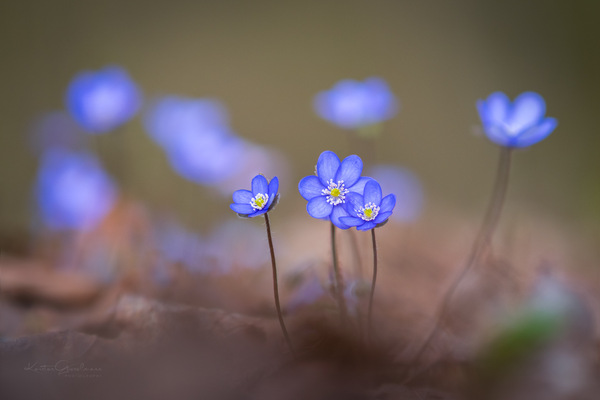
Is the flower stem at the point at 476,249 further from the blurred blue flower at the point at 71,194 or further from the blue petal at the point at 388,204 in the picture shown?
the blurred blue flower at the point at 71,194

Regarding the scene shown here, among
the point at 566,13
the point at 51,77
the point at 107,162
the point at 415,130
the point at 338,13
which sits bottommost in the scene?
the point at 107,162

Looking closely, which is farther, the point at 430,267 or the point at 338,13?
the point at 338,13

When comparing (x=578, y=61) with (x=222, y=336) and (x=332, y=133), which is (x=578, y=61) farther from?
(x=222, y=336)

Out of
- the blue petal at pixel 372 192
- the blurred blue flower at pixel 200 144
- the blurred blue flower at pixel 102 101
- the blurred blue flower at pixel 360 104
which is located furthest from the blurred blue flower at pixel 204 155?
the blue petal at pixel 372 192

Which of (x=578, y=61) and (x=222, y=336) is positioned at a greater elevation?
(x=578, y=61)

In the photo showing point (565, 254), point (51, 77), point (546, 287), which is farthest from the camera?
point (51, 77)

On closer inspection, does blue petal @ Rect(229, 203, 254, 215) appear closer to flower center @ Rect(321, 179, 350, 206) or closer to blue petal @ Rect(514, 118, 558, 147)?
flower center @ Rect(321, 179, 350, 206)

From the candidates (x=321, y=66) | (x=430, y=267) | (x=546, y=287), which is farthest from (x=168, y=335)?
(x=321, y=66)
